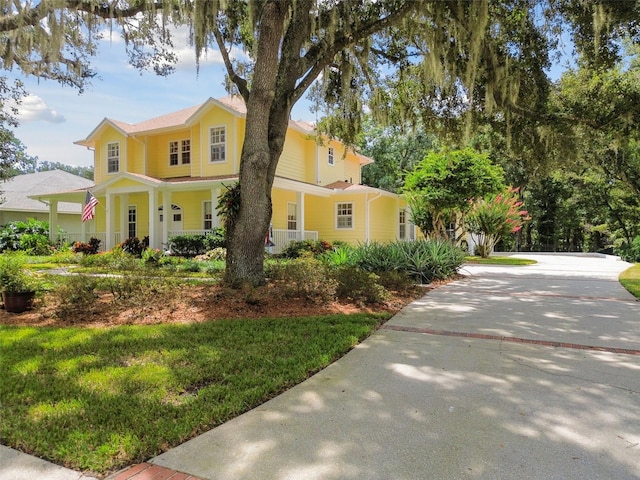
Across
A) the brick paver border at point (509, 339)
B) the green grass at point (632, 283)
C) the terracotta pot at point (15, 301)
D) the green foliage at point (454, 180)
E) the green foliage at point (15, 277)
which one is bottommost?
the brick paver border at point (509, 339)

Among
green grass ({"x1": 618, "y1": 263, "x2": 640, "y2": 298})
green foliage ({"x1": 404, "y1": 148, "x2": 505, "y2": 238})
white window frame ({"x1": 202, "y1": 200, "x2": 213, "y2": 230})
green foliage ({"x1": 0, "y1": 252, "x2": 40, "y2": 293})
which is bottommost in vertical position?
green grass ({"x1": 618, "y1": 263, "x2": 640, "y2": 298})

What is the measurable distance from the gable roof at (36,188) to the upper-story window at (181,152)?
28.9 ft

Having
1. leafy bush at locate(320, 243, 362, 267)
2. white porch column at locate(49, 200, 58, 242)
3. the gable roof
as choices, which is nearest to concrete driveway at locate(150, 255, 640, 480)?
leafy bush at locate(320, 243, 362, 267)

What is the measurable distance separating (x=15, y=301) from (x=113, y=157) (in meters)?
14.9

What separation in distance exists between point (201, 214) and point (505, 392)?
16823 millimetres

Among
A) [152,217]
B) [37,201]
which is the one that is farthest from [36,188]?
[152,217]

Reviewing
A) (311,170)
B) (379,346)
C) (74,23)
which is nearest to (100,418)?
(379,346)

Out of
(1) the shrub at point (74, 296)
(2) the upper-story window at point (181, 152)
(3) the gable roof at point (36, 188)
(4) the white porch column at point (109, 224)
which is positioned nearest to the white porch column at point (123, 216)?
(4) the white porch column at point (109, 224)

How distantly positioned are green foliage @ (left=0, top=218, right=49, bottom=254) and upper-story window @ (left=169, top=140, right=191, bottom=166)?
7463 millimetres

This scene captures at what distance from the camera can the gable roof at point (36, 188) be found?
2509 centimetres

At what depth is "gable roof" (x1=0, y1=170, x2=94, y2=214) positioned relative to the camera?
25.1 meters

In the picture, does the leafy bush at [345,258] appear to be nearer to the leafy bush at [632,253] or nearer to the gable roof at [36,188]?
the leafy bush at [632,253]

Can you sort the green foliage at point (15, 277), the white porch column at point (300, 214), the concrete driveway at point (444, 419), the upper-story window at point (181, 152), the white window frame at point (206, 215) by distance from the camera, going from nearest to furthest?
the concrete driveway at point (444, 419)
the green foliage at point (15, 277)
the white porch column at point (300, 214)
the white window frame at point (206, 215)
the upper-story window at point (181, 152)

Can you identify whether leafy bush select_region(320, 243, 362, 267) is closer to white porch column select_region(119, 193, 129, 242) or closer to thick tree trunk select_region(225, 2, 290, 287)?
thick tree trunk select_region(225, 2, 290, 287)
